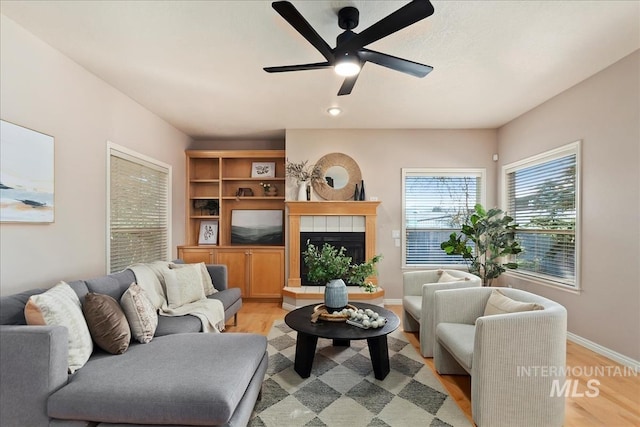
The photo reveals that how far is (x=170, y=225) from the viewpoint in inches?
178

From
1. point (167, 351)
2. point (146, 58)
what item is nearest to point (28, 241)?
point (167, 351)

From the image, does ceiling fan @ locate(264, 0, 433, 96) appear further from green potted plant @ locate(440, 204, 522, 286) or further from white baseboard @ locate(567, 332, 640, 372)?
white baseboard @ locate(567, 332, 640, 372)

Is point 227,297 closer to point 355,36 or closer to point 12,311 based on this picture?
point 12,311

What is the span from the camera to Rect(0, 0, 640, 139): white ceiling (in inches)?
82.0

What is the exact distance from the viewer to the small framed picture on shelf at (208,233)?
523 cm

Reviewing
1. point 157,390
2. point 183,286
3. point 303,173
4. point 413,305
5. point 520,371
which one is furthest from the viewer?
point 303,173

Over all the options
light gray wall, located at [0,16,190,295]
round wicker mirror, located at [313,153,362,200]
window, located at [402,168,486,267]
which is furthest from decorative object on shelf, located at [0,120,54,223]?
window, located at [402,168,486,267]

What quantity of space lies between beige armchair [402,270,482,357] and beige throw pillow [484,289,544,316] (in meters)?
0.45

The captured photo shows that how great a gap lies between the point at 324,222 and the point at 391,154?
4.75ft

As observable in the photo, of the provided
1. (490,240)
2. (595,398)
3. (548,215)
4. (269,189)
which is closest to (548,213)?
(548,215)

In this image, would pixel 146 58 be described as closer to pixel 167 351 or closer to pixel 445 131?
pixel 167 351

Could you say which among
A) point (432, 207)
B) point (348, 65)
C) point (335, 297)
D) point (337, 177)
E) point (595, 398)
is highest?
point (348, 65)

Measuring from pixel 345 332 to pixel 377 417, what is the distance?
0.58 m

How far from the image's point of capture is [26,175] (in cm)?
229
